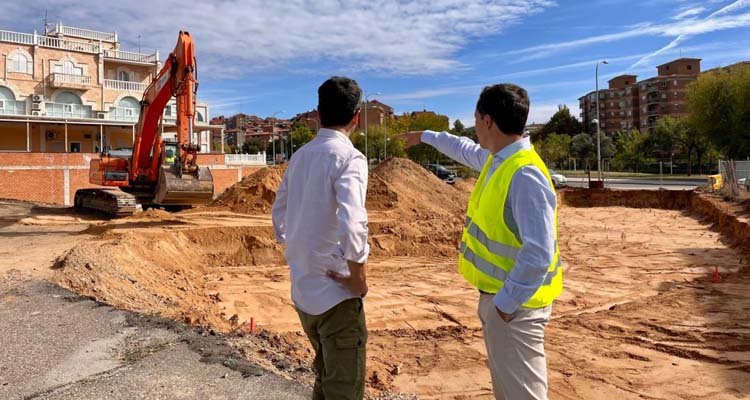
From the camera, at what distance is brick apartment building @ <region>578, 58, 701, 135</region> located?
92.7 metres

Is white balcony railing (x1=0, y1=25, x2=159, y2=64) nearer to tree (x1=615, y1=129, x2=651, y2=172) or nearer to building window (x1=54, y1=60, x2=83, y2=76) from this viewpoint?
building window (x1=54, y1=60, x2=83, y2=76)

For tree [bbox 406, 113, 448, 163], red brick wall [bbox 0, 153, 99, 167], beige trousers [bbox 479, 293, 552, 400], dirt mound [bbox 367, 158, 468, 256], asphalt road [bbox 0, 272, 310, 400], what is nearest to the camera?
beige trousers [bbox 479, 293, 552, 400]

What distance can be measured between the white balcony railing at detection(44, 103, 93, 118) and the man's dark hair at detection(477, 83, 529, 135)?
4060 cm

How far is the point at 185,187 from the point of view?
1290cm

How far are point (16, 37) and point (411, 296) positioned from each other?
4055 cm

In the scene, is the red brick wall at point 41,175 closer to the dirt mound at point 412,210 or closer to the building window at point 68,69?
the dirt mound at point 412,210

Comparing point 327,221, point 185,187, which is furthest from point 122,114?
A: point 327,221

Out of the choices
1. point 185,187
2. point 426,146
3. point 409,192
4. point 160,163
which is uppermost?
point 426,146

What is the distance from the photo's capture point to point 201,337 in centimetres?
518

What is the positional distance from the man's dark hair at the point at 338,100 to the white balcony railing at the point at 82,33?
5153 centimetres

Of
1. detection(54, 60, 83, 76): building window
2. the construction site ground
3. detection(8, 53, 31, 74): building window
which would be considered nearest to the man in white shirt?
the construction site ground

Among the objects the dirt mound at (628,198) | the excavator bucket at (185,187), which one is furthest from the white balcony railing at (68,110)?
the dirt mound at (628,198)

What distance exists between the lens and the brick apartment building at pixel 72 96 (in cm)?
3497

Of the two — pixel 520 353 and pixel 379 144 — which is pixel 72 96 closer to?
pixel 379 144
